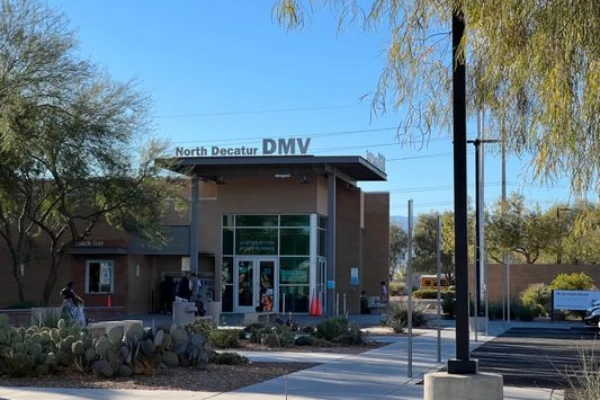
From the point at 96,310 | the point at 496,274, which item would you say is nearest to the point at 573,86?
the point at 96,310

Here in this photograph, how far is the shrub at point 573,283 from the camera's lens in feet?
135

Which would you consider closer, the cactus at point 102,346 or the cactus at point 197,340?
the cactus at point 102,346

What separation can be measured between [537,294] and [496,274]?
5.83 m

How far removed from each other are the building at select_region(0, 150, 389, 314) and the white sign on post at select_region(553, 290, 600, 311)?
975 centimetres

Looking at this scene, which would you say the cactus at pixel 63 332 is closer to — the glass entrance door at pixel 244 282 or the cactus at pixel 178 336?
the cactus at pixel 178 336

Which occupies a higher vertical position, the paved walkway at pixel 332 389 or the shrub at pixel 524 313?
the shrub at pixel 524 313

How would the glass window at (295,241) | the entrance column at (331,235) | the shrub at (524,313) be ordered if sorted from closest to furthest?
the shrub at (524,313), the entrance column at (331,235), the glass window at (295,241)

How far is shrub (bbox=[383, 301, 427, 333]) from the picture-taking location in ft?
87.1

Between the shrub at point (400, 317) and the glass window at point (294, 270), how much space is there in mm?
11568

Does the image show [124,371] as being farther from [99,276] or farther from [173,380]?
[99,276]

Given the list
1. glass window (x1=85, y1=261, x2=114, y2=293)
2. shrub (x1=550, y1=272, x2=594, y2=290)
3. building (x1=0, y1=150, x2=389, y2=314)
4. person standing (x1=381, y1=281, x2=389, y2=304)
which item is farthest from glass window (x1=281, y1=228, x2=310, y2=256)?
shrub (x1=550, y1=272, x2=594, y2=290)

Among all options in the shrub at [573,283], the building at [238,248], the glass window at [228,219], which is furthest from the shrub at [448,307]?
the glass window at [228,219]

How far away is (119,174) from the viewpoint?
29.6 m

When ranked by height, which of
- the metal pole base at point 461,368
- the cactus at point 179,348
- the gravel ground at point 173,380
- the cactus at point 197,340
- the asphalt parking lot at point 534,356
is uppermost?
the metal pole base at point 461,368
